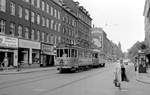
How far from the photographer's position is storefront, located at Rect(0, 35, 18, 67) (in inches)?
1477

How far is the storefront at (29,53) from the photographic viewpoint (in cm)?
4322

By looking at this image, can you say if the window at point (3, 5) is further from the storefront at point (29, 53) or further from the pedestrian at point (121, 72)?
the pedestrian at point (121, 72)

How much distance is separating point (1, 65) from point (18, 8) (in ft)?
35.4

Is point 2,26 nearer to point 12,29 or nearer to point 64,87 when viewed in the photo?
point 12,29

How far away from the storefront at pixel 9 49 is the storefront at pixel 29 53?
1798mm

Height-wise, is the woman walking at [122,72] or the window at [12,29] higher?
the window at [12,29]

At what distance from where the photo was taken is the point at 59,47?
3212 centimetres

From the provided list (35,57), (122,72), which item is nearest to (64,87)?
(122,72)

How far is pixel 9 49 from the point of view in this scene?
39.4 m

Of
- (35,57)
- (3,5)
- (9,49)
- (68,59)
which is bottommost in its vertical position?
(68,59)

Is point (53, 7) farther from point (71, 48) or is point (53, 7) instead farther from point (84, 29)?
point (84, 29)

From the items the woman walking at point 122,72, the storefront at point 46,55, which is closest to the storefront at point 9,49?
the storefront at point 46,55

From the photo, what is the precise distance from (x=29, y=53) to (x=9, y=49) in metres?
7.04

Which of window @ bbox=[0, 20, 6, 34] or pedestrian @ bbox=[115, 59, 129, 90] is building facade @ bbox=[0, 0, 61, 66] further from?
pedestrian @ bbox=[115, 59, 129, 90]
